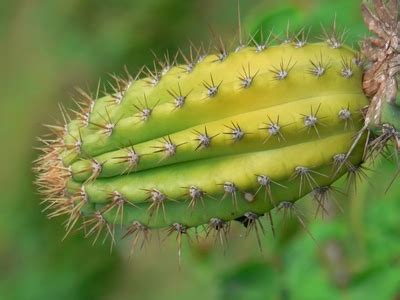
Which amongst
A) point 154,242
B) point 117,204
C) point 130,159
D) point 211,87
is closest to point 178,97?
point 211,87

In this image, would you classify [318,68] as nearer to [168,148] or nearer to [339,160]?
[339,160]

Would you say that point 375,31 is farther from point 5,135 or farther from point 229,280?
point 5,135

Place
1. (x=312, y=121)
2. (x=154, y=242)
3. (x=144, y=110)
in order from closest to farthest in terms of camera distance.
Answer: (x=312, y=121), (x=144, y=110), (x=154, y=242)

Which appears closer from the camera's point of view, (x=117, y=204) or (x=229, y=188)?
(x=229, y=188)

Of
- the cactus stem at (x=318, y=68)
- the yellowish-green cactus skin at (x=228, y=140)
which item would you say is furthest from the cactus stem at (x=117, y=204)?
the cactus stem at (x=318, y=68)

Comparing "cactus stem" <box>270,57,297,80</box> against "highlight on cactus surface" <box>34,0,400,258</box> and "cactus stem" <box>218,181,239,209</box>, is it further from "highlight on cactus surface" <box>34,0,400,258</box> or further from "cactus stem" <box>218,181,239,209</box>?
"cactus stem" <box>218,181,239,209</box>

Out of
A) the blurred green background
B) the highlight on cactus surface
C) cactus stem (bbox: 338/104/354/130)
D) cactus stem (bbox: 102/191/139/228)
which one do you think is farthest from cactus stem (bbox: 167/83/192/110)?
the blurred green background

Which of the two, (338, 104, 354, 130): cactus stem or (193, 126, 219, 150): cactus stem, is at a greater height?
(338, 104, 354, 130): cactus stem
